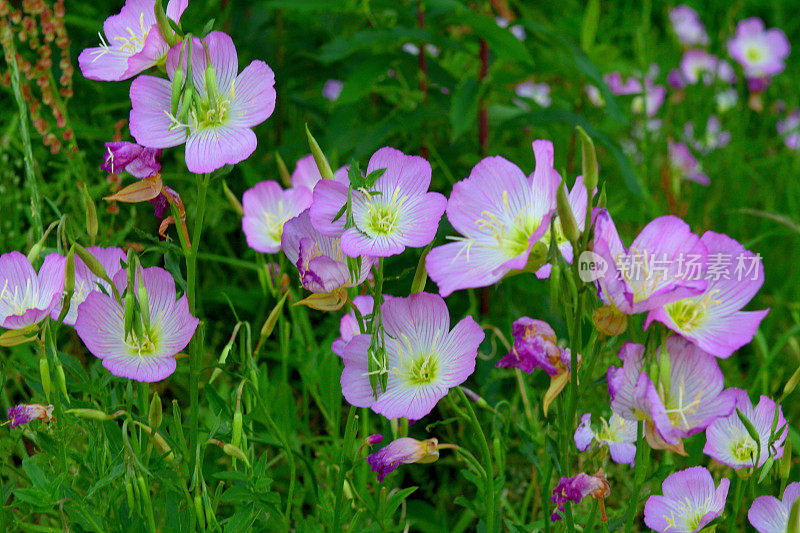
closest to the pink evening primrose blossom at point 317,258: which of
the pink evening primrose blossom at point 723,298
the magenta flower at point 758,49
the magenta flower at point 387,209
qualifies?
the magenta flower at point 387,209

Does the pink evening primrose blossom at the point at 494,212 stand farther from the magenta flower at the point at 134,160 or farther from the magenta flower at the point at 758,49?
the magenta flower at the point at 758,49

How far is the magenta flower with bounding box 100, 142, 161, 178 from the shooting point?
1005 mm

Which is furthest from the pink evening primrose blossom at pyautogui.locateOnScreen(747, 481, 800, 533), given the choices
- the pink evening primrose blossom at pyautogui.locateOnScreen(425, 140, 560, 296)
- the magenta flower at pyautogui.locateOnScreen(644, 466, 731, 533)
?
the pink evening primrose blossom at pyautogui.locateOnScreen(425, 140, 560, 296)

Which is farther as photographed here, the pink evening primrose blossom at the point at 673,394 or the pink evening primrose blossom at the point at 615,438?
the pink evening primrose blossom at the point at 615,438

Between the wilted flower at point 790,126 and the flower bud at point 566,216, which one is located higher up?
the flower bud at point 566,216

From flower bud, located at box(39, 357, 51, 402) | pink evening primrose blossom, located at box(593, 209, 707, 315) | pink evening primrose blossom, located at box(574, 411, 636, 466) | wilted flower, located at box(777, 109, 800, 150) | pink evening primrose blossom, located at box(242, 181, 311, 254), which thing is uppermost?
pink evening primrose blossom, located at box(593, 209, 707, 315)

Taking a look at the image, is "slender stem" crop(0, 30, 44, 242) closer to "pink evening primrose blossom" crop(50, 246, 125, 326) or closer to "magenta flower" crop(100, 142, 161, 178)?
"pink evening primrose blossom" crop(50, 246, 125, 326)

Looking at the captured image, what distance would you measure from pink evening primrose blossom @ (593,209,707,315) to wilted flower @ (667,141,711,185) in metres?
1.81

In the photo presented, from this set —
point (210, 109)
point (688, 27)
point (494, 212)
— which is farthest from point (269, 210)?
point (688, 27)

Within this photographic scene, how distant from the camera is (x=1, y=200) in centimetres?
168

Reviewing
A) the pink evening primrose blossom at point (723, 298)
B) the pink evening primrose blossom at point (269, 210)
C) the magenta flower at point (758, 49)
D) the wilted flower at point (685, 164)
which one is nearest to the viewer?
the pink evening primrose blossom at point (723, 298)

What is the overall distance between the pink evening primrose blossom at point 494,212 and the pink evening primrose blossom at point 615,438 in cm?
32

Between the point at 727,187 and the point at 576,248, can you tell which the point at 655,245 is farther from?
the point at 727,187

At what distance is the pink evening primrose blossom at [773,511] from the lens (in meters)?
1.01
